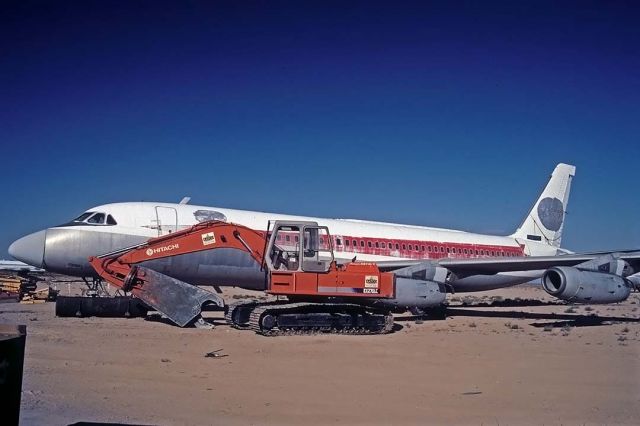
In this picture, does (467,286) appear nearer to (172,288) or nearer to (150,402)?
(172,288)

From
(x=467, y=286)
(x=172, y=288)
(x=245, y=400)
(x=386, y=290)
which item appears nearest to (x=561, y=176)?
(x=467, y=286)

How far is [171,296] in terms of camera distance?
1708cm

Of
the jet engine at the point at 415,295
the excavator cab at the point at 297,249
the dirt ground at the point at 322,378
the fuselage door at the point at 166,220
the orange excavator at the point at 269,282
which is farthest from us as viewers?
the fuselage door at the point at 166,220

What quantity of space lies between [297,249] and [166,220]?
6193mm

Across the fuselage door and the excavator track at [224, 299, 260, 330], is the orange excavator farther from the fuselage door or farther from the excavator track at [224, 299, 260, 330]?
the fuselage door

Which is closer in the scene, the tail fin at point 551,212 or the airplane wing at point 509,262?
the airplane wing at point 509,262

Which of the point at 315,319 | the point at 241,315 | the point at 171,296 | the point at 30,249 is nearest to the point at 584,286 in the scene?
the point at 315,319

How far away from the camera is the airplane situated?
18.8 metres

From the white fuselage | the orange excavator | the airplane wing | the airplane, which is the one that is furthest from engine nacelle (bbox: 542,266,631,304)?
the orange excavator

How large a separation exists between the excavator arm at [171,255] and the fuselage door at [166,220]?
108 inches

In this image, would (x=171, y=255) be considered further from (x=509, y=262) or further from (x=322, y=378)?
(x=509, y=262)

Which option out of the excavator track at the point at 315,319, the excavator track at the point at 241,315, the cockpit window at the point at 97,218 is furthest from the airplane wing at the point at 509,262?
the cockpit window at the point at 97,218

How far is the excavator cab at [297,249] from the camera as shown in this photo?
15.6m

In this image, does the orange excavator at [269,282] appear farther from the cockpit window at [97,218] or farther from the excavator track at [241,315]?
the cockpit window at [97,218]
